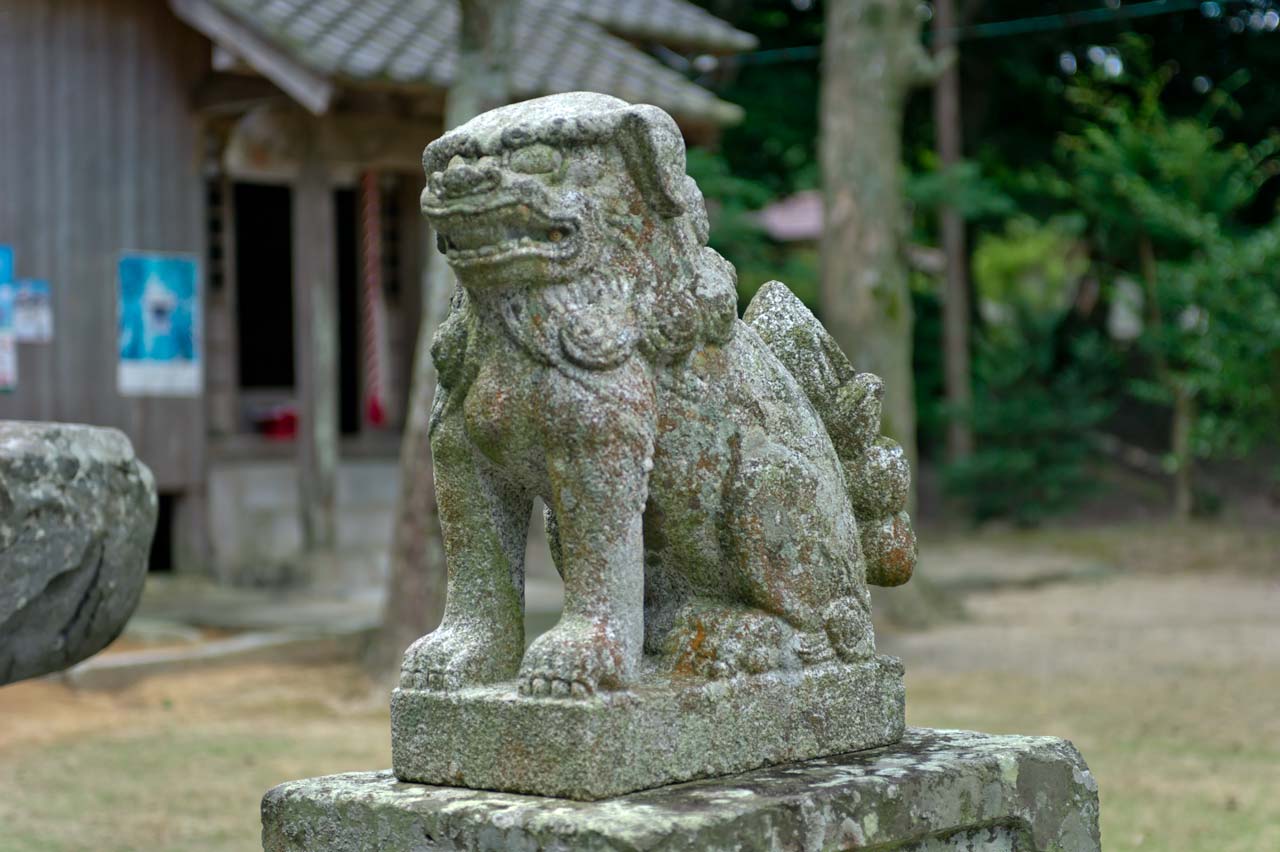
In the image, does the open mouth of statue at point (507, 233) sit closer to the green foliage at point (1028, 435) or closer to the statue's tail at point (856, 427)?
the statue's tail at point (856, 427)

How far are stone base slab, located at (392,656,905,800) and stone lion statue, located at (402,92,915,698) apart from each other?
45 millimetres

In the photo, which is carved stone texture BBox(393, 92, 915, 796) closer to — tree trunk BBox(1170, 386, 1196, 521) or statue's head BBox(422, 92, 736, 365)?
statue's head BBox(422, 92, 736, 365)

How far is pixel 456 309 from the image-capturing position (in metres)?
3.23

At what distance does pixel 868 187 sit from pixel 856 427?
8.35 meters

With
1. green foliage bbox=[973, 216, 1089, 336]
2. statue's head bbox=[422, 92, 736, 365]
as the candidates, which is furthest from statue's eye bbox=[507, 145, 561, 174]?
green foliage bbox=[973, 216, 1089, 336]

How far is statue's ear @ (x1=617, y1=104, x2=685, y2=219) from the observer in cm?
310

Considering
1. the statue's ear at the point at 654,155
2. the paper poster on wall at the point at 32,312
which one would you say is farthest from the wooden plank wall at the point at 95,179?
the statue's ear at the point at 654,155

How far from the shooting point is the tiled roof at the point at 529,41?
34.9 ft

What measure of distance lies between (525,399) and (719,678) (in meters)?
0.64

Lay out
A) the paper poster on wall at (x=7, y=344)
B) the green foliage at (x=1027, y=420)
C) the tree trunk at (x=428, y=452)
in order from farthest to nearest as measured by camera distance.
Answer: the green foliage at (x=1027, y=420)
the paper poster on wall at (x=7, y=344)
the tree trunk at (x=428, y=452)

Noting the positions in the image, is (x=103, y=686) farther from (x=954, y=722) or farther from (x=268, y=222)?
(x=268, y=222)

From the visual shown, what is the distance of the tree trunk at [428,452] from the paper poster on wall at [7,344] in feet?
11.8

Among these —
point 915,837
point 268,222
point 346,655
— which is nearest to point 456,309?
point 915,837

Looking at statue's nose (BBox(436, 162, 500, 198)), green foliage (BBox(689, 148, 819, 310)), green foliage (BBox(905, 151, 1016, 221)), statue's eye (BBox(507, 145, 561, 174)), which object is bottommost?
statue's nose (BBox(436, 162, 500, 198))
